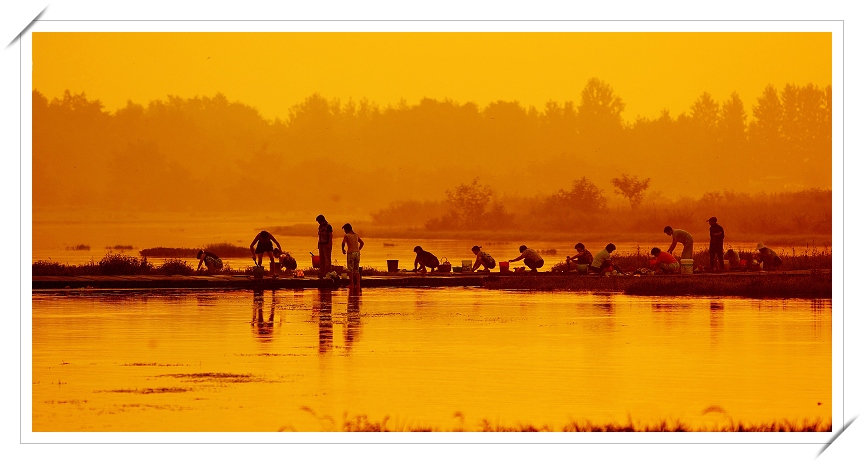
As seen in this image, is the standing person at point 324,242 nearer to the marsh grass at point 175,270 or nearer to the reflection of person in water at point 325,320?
the reflection of person in water at point 325,320

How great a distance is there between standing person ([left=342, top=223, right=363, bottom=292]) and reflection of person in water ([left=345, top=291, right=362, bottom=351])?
98 centimetres

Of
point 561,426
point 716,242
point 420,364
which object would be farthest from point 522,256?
point 561,426

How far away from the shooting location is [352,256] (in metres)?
30.9

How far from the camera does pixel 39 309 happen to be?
25719 mm

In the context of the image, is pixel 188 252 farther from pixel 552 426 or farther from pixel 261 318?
pixel 552 426

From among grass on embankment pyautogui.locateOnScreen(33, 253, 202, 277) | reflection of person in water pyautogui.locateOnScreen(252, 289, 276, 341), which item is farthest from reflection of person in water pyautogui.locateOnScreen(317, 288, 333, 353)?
grass on embankment pyautogui.locateOnScreen(33, 253, 202, 277)

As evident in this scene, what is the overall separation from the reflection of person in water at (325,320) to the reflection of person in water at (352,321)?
0.86 feet

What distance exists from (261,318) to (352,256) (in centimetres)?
674

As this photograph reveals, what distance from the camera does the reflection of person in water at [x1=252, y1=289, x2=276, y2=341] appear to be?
858 inches

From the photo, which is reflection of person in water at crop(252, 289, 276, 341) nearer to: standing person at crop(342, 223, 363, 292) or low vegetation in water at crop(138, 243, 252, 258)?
standing person at crop(342, 223, 363, 292)
